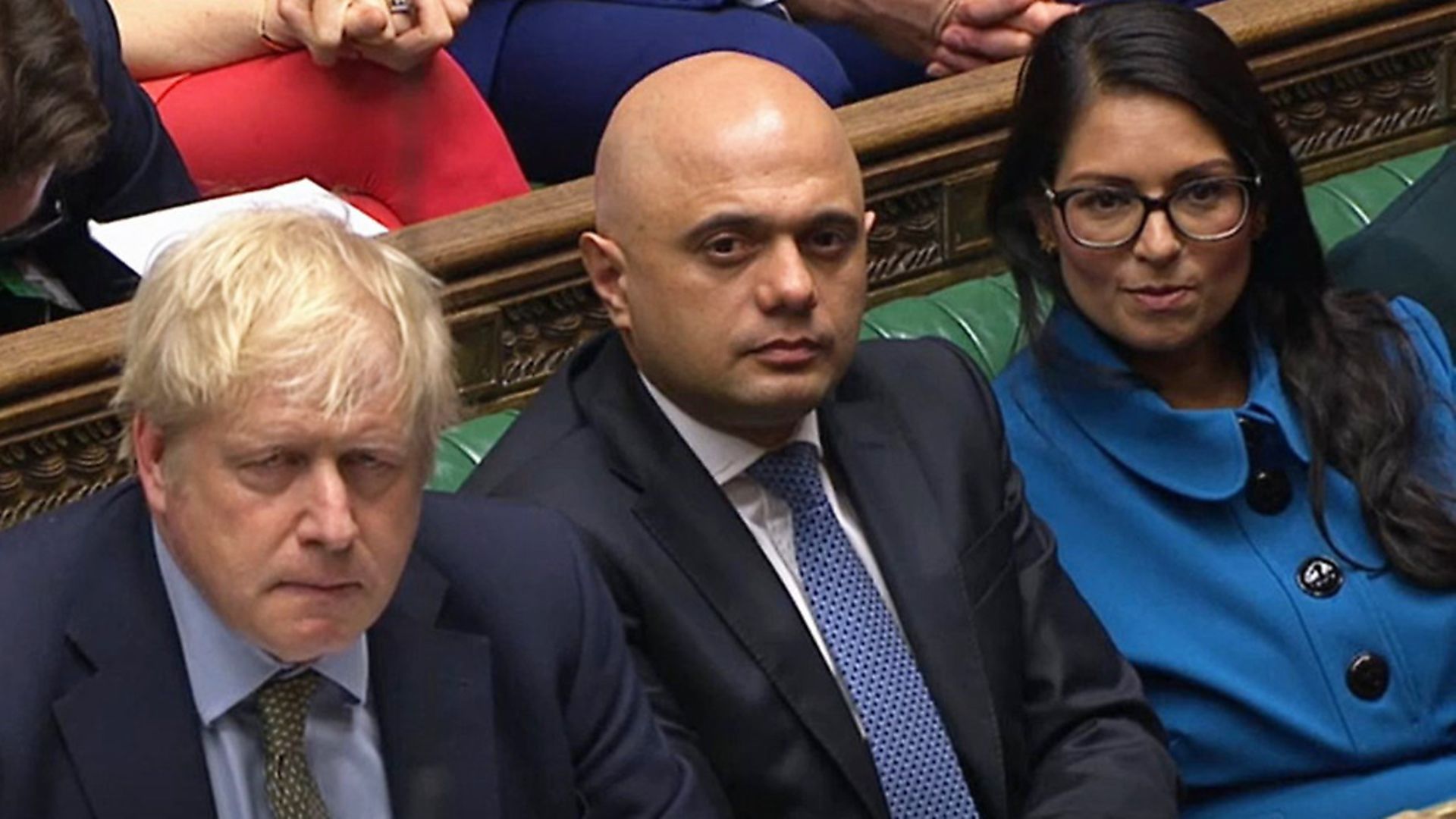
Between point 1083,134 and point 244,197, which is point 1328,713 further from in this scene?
point 244,197

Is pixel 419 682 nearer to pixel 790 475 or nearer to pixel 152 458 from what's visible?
pixel 152 458

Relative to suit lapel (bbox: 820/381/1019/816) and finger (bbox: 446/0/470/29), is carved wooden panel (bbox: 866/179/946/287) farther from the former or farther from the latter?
suit lapel (bbox: 820/381/1019/816)

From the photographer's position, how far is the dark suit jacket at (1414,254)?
3.22 m

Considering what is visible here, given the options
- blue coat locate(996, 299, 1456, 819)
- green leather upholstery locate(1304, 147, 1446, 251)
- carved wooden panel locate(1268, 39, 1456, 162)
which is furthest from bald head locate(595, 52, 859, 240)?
carved wooden panel locate(1268, 39, 1456, 162)

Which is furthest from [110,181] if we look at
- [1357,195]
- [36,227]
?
[1357,195]

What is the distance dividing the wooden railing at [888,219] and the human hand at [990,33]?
0.41ft

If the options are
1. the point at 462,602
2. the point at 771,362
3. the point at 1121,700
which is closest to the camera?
the point at 462,602

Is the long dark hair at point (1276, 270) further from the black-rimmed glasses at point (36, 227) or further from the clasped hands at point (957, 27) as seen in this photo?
the black-rimmed glasses at point (36, 227)

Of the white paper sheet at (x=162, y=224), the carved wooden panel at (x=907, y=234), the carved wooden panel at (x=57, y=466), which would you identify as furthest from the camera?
the carved wooden panel at (x=907, y=234)

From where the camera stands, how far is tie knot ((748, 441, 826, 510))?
262 cm

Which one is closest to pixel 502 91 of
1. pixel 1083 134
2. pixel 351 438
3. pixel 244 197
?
pixel 244 197

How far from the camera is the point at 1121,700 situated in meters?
2.73

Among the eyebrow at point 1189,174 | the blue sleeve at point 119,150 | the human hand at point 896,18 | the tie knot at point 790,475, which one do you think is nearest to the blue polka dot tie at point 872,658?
the tie knot at point 790,475

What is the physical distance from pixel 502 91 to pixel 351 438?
1344 mm
